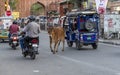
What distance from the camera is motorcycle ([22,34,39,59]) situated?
58.1 ft

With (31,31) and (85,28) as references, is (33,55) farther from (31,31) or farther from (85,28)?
(85,28)

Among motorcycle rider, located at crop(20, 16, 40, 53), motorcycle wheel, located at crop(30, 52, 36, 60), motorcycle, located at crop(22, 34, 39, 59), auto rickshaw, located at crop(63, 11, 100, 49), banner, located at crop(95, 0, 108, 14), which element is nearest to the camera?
motorcycle, located at crop(22, 34, 39, 59)

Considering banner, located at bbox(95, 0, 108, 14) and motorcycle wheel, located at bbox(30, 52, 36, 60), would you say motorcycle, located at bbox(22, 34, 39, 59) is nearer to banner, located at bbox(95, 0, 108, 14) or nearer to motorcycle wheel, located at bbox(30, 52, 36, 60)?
motorcycle wheel, located at bbox(30, 52, 36, 60)

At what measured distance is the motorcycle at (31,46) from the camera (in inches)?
697

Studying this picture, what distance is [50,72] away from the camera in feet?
44.3

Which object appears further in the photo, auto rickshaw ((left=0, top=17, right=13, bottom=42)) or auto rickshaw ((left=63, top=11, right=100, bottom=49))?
auto rickshaw ((left=0, top=17, right=13, bottom=42))

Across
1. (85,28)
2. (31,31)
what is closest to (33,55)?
(31,31)

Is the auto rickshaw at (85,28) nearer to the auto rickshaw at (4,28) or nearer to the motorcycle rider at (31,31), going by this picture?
the motorcycle rider at (31,31)

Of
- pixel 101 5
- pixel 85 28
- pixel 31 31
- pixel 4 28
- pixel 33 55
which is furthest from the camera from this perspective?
pixel 101 5

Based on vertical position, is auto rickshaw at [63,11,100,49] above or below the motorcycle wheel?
above

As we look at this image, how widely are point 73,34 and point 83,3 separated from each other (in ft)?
85.6

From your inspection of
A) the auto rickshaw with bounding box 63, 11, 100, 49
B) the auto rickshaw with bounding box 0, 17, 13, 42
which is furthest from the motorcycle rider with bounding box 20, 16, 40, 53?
the auto rickshaw with bounding box 0, 17, 13, 42

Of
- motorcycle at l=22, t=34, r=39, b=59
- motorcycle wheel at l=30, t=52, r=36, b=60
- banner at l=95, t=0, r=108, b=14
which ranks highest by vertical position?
banner at l=95, t=0, r=108, b=14

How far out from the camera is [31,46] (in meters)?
17.9
